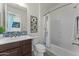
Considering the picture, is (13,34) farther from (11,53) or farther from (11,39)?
(11,53)

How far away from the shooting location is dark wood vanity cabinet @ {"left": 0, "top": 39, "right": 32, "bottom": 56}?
1.78 meters

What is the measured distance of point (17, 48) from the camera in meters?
1.95

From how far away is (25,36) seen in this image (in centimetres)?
203

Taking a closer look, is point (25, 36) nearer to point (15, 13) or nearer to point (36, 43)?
point (36, 43)

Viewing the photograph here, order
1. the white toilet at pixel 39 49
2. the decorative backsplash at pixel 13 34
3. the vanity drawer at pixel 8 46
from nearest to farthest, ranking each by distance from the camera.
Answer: the vanity drawer at pixel 8 46
the decorative backsplash at pixel 13 34
the white toilet at pixel 39 49

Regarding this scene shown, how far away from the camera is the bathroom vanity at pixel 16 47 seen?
5.80 feet

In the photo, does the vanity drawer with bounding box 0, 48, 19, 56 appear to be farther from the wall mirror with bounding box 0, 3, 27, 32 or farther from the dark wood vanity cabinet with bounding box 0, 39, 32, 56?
the wall mirror with bounding box 0, 3, 27, 32

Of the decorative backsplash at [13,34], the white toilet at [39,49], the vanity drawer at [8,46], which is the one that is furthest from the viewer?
the white toilet at [39,49]

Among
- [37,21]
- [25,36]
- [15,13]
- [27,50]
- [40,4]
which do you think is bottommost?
[27,50]

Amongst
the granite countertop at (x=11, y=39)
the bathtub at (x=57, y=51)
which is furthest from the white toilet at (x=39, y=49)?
the granite countertop at (x=11, y=39)

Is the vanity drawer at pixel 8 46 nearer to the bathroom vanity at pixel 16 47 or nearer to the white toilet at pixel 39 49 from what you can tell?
the bathroom vanity at pixel 16 47

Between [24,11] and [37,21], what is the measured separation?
0.95ft

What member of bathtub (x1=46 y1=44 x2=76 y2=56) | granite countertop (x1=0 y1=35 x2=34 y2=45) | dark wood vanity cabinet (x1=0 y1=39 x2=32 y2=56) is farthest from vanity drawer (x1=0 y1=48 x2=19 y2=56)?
bathtub (x1=46 y1=44 x2=76 y2=56)

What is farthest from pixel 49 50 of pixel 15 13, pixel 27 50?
pixel 15 13
